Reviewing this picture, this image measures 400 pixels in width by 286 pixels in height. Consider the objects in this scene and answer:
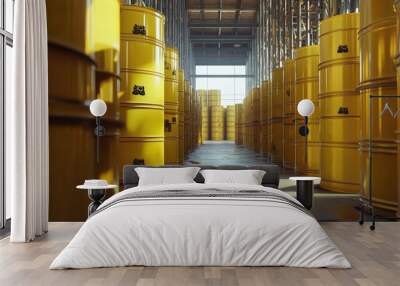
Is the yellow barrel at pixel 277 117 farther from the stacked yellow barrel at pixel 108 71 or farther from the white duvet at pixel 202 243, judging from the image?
the white duvet at pixel 202 243

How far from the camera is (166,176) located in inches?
264

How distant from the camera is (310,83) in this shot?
14516mm

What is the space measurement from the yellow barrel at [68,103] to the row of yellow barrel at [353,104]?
352 cm

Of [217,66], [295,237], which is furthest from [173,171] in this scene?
[217,66]

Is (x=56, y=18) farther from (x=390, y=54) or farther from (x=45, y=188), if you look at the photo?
(x=390, y=54)

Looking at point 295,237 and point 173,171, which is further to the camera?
point 173,171

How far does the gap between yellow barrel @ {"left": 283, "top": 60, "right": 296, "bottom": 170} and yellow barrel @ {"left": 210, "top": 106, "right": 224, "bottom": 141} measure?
26714 mm

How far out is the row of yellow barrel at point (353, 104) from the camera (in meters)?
8.09

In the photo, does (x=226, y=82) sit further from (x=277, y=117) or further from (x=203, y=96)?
(x=277, y=117)

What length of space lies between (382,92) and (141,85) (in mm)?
5457

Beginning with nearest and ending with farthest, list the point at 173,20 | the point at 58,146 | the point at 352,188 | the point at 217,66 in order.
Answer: the point at 58,146 < the point at 352,188 < the point at 173,20 < the point at 217,66

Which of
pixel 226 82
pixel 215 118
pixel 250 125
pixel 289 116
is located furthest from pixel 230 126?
pixel 289 116

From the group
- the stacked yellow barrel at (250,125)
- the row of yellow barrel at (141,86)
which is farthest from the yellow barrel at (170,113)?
the stacked yellow barrel at (250,125)

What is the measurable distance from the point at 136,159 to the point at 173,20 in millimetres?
12821
